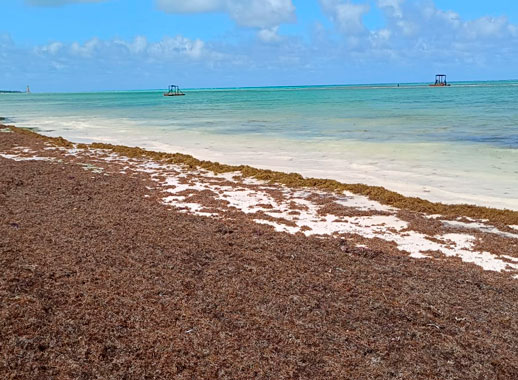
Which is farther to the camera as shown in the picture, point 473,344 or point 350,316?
point 350,316

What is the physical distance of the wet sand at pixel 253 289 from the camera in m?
2.98

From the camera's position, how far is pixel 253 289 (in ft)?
13.0

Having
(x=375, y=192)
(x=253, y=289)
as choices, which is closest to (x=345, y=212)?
(x=375, y=192)

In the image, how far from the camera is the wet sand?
2980 millimetres

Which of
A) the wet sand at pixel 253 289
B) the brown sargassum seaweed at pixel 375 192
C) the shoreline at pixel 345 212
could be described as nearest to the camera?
the wet sand at pixel 253 289

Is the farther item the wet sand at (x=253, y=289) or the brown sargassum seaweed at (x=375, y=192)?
the brown sargassum seaweed at (x=375, y=192)

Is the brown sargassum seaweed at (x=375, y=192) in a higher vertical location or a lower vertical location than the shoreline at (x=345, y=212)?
higher

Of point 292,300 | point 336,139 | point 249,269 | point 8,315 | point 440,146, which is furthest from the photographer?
point 336,139

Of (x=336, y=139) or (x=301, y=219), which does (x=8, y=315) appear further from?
(x=336, y=139)

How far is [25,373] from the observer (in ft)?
9.18

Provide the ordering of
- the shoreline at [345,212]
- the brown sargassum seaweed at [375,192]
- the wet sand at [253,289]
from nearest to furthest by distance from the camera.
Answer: the wet sand at [253,289] → the shoreline at [345,212] → the brown sargassum seaweed at [375,192]

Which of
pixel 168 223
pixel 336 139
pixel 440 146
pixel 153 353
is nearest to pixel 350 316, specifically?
pixel 153 353

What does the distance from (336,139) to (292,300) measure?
43.6 ft

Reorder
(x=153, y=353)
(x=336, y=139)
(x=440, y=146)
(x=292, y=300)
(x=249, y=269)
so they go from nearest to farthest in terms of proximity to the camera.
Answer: (x=153, y=353), (x=292, y=300), (x=249, y=269), (x=440, y=146), (x=336, y=139)
